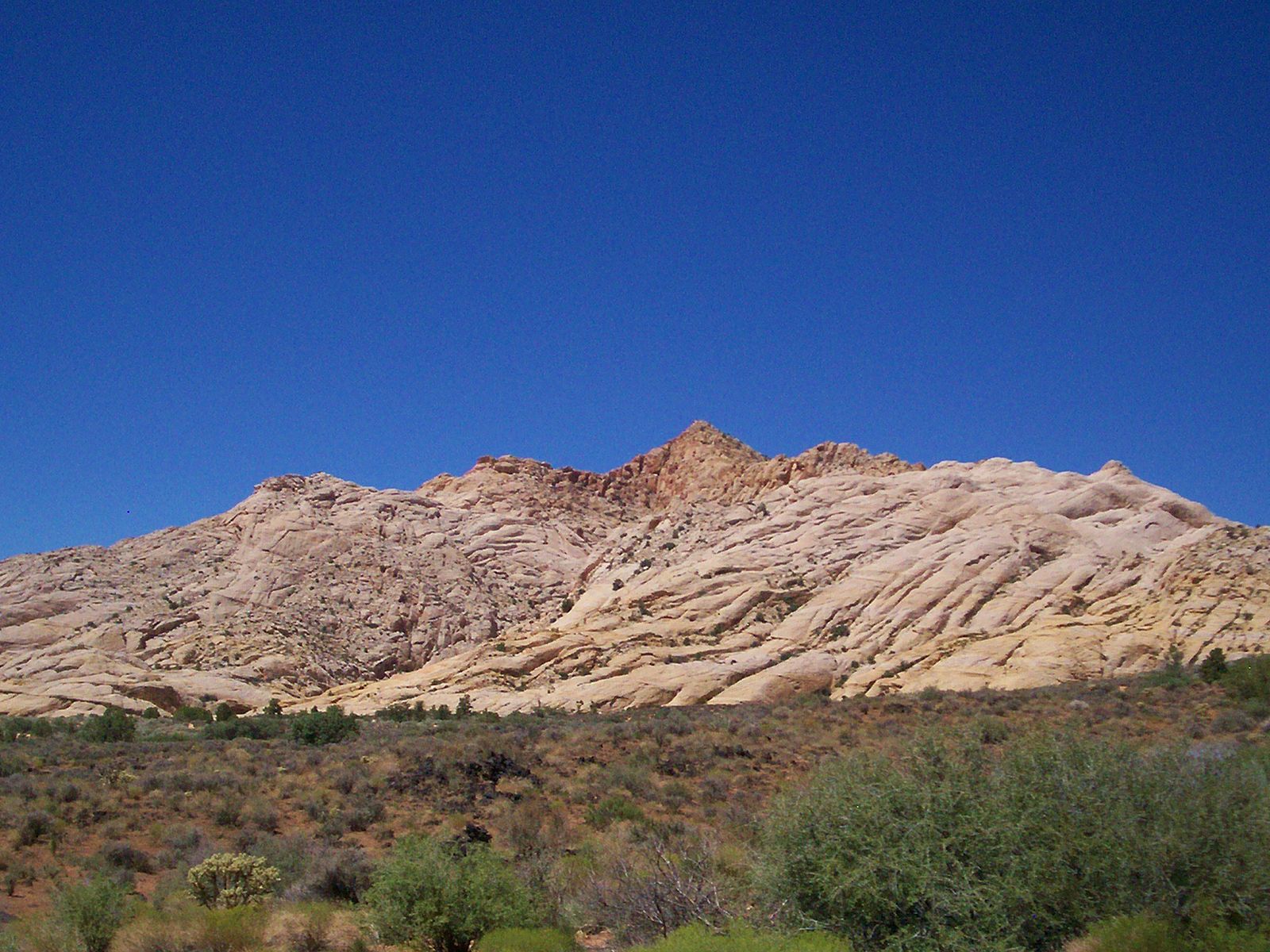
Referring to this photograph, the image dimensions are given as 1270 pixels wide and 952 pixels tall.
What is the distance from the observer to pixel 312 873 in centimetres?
1625

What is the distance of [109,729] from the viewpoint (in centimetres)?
3353

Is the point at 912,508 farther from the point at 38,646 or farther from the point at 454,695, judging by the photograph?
the point at 38,646

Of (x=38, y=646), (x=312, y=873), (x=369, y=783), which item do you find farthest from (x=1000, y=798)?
(x=38, y=646)

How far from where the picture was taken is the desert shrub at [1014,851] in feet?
33.2

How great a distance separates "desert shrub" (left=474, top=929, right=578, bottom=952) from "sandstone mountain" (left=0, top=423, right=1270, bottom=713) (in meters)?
28.0

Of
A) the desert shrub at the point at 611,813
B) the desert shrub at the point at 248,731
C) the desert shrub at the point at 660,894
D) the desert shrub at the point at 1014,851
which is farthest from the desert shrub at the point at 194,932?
the desert shrub at the point at 248,731

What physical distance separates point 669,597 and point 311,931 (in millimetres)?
37900

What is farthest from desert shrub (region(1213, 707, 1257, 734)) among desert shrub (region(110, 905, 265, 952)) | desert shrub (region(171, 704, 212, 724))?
desert shrub (region(171, 704, 212, 724))

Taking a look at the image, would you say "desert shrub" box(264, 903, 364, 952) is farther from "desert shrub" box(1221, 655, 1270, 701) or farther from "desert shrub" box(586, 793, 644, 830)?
"desert shrub" box(1221, 655, 1270, 701)

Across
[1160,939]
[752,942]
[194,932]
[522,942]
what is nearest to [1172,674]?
[1160,939]

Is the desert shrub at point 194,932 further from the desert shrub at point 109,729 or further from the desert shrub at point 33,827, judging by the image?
the desert shrub at point 109,729

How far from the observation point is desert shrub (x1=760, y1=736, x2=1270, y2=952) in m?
10.1

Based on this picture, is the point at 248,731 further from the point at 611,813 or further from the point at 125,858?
the point at 611,813

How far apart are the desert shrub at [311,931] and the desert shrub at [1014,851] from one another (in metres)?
6.29
